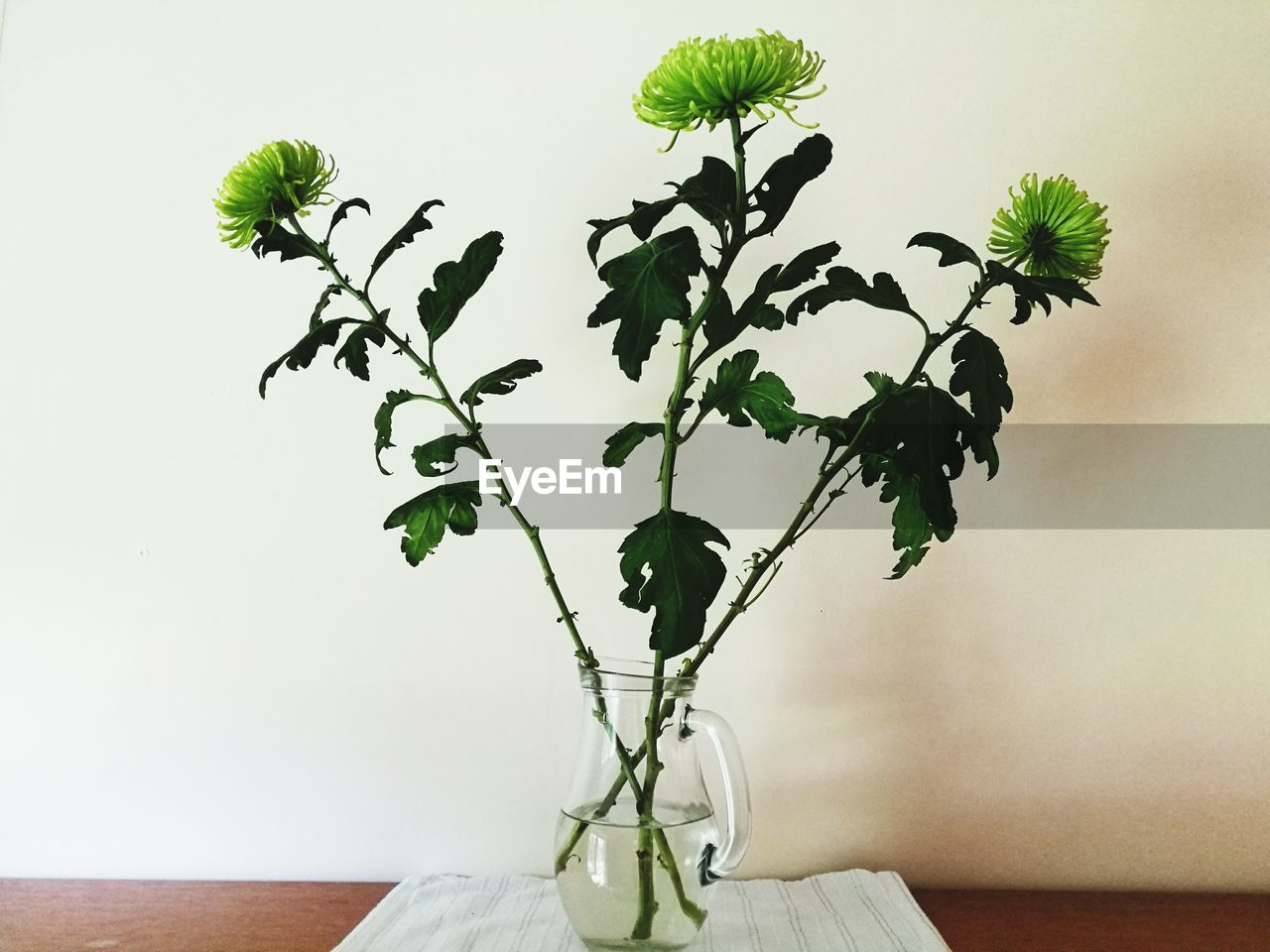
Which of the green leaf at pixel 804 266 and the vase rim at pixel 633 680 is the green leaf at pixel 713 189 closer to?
the green leaf at pixel 804 266

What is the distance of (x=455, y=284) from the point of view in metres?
0.77

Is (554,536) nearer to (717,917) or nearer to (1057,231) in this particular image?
(717,917)

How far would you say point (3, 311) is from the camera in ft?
3.41

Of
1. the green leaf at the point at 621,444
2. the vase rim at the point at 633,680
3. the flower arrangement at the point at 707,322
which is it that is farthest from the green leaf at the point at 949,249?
the vase rim at the point at 633,680

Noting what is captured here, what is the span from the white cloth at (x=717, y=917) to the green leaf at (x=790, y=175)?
1.73 ft

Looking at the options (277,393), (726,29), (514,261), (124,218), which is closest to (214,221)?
(124,218)

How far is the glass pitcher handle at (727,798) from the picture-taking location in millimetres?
746

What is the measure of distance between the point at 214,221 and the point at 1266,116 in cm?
111

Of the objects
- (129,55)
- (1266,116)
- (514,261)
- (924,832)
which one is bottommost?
(924,832)

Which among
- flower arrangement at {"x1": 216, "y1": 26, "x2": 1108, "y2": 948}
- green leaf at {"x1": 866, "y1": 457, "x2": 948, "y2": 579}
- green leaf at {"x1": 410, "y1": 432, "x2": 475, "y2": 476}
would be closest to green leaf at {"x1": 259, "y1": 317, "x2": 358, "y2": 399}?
flower arrangement at {"x1": 216, "y1": 26, "x2": 1108, "y2": 948}

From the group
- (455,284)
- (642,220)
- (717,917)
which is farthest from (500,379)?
(717,917)

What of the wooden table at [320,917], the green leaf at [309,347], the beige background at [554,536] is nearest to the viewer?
Answer: the green leaf at [309,347]

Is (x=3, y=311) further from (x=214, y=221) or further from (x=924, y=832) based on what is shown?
(x=924, y=832)
